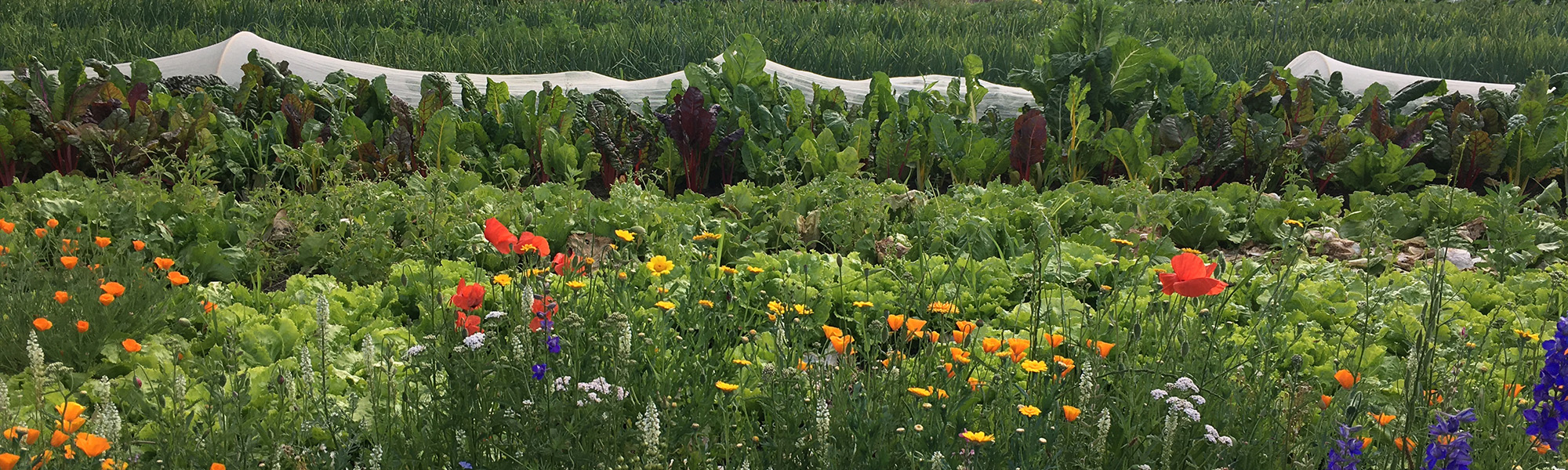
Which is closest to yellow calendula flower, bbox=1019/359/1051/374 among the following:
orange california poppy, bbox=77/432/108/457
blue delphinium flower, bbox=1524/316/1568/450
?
blue delphinium flower, bbox=1524/316/1568/450

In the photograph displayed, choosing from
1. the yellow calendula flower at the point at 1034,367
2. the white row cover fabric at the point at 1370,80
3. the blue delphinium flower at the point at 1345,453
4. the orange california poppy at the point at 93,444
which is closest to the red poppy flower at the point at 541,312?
the orange california poppy at the point at 93,444

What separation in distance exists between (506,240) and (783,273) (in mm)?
1164

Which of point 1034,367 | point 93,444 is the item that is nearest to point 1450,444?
point 1034,367

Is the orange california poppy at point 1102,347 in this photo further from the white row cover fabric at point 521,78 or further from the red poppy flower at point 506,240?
the white row cover fabric at point 521,78

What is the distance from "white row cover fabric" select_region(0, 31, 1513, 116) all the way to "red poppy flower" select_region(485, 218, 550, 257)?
3485mm

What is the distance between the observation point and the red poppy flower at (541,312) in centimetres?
180

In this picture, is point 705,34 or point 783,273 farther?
point 705,34

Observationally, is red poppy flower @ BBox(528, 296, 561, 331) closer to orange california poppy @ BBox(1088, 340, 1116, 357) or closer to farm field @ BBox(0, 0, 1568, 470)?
farm field @ BBox(0, 0, 1568, 470)

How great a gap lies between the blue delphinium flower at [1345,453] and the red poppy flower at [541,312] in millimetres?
1159

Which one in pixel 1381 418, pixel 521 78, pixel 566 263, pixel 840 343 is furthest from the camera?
pixel 521 78

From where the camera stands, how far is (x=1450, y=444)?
141cm

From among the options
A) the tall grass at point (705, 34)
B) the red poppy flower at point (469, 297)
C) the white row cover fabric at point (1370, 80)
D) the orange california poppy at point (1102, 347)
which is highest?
the red poppy flower at point (469, 297)

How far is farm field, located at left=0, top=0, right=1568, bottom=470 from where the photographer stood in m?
1.71

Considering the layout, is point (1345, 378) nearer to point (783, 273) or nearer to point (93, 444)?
point (783, 273)
